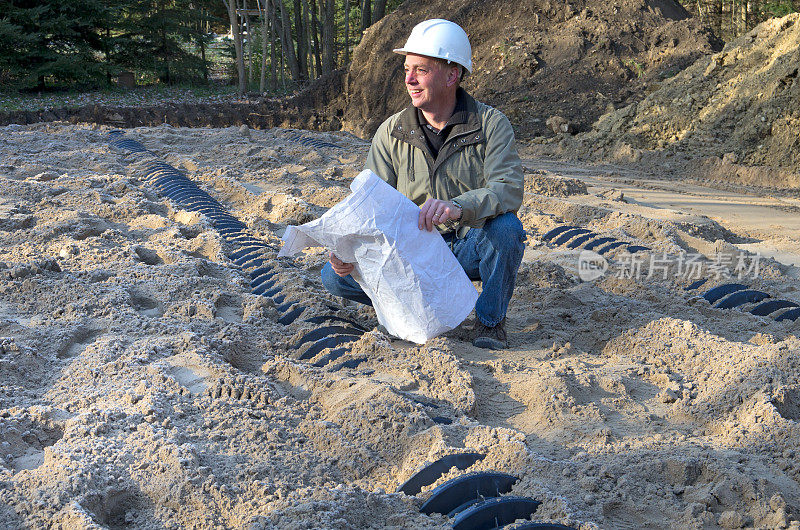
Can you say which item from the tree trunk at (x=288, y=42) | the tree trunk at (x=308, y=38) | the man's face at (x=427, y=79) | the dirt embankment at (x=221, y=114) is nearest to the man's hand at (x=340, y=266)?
the man's face at (x=427, y=79)

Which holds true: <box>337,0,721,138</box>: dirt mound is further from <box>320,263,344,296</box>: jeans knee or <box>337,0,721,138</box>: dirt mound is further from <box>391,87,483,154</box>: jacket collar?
<box>320,263,344,296</box>: jeans knee

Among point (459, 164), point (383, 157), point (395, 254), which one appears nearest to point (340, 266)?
point (395, 254)

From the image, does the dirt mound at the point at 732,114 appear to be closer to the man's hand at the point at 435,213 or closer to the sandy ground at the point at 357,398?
the sandy ground at the point at 357,398

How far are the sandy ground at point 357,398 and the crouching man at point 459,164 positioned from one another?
326 mm

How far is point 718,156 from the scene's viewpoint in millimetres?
9211

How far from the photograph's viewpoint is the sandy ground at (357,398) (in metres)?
2.15

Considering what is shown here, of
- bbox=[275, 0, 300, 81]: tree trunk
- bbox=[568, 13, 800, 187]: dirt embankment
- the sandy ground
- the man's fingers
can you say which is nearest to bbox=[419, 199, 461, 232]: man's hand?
the man's fingers

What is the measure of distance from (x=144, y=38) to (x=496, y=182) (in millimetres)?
20366

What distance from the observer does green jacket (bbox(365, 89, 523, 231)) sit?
10.2 feet

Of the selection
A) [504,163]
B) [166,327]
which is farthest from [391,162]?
[166,327]

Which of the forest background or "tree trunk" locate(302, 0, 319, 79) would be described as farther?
"tree trunk" locate(302, 0, 319, 79)

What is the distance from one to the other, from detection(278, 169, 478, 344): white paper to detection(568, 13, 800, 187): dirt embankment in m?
6.70

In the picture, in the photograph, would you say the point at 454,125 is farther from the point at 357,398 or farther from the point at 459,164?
the point at 357,398

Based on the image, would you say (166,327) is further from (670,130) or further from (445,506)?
(670,130)
